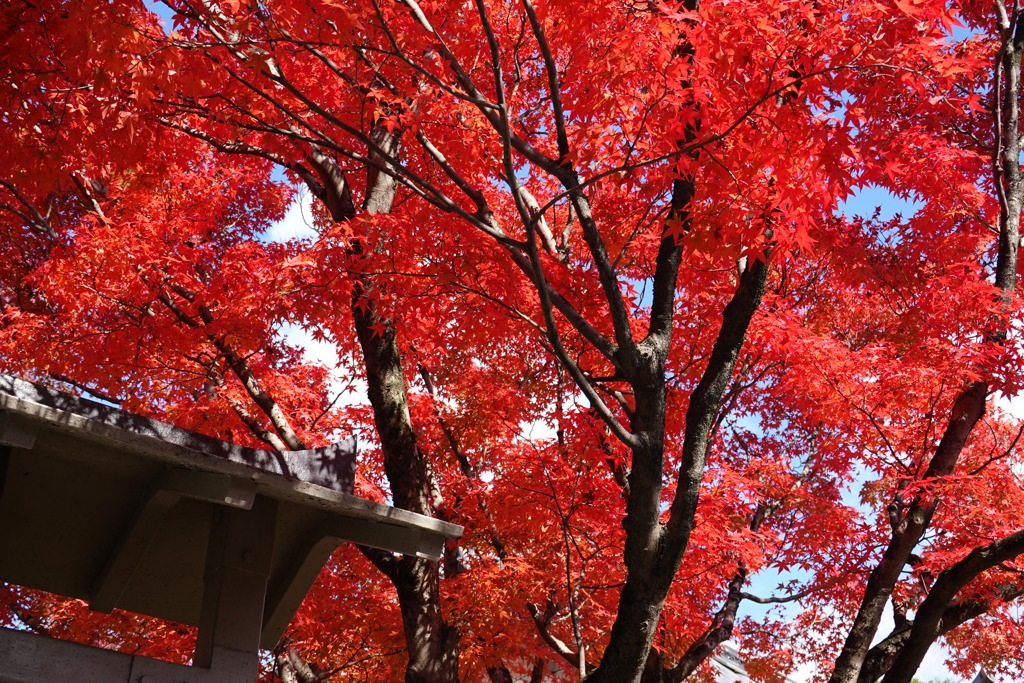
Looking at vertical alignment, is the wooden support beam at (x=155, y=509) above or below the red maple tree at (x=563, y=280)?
below

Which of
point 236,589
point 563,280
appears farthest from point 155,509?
point 563,280

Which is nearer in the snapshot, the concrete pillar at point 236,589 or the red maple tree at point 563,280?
the concrete pillar at point 236,589

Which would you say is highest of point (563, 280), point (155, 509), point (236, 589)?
point (563, 280)

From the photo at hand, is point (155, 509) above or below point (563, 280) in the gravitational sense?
below

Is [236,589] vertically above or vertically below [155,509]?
below

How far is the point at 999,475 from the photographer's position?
385 inches

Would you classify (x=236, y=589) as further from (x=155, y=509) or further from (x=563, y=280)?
(x=563, y=280)

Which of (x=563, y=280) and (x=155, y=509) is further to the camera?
(x=563, y=280)

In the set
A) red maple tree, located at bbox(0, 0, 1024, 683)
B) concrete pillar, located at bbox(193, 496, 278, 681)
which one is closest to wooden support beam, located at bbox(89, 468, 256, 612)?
concrete pillar, located at bbox(193, 496, 278, 681)

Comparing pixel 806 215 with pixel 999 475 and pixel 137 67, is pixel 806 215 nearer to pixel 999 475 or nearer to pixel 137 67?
pixel 137 67

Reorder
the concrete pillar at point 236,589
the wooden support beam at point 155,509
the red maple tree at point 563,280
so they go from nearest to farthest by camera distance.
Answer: the wooden support beam at point 155,509 → the concrete pillar at point 236,589 → the red maple tree at point 563,280

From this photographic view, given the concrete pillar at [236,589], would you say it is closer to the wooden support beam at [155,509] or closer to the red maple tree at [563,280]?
the wooden support beam at [155,509]

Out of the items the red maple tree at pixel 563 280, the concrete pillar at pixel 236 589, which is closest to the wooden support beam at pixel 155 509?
the concrete pillar at pixel 236 589

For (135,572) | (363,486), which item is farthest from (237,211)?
(135,572)
